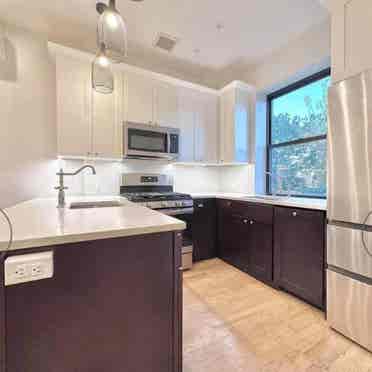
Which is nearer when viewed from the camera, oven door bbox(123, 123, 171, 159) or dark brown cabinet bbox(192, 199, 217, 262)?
oven door bbox(123, 123, 171, 159)

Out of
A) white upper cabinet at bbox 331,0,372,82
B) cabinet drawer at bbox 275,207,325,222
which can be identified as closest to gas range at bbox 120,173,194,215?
cabinet drawer at bbox 275,207,325,222

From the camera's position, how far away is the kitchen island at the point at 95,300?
27.8 inches

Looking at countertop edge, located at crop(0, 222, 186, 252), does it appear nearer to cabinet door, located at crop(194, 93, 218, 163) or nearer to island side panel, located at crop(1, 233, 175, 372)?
island side panel, located at crop(1, 233, 175, 372)

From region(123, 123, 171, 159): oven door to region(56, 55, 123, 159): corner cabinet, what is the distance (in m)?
0.12

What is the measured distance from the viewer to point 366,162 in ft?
4.47

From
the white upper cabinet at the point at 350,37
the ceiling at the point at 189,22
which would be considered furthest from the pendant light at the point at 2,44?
the white upper cabinet at the point at 350,37

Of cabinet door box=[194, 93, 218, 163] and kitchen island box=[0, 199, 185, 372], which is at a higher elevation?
cabinet door box=[194, 93, 218, 163]

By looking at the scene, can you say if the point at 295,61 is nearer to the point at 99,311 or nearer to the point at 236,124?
the point at 236,124

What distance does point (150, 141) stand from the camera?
2695mm

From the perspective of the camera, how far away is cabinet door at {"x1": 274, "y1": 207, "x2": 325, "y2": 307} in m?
1.75

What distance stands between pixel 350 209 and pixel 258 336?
3.65ft

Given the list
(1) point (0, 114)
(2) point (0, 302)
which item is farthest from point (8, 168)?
(2) point (0, 302)

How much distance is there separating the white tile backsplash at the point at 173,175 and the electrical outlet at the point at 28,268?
2.03 meters

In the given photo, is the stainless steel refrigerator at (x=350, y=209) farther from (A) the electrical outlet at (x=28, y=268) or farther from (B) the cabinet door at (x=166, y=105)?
(B) the cabinet door at (x=166, y=105)
